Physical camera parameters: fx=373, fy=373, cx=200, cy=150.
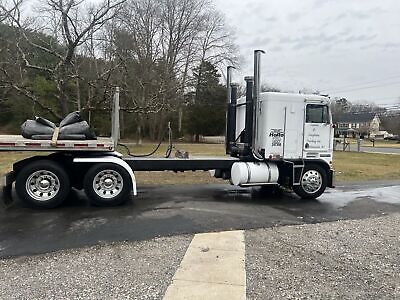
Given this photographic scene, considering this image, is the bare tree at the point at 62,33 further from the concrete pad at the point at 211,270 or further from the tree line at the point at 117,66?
the concrete pad at the point at 211,270

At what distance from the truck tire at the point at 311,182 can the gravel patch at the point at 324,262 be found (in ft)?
8.39

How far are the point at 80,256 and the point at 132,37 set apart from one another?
28075mm

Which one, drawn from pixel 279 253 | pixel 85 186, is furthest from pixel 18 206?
pixel 279 253

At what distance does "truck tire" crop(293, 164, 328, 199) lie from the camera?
9430 mm

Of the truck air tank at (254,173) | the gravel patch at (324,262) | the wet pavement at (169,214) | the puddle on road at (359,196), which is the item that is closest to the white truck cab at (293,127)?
the truck air tank at (254,173)

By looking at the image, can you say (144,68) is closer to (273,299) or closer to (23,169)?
(23,169)

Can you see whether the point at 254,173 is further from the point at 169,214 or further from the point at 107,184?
the point at 107,184

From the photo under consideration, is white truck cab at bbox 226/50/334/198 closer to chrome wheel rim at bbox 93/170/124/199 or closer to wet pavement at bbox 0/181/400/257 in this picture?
wet pavement at bbox 0/181/400/257

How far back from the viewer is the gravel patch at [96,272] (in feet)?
12.3

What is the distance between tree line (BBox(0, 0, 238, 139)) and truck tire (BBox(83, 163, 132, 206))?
9.58 meters

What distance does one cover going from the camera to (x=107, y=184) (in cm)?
780

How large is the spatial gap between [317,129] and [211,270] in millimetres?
6220

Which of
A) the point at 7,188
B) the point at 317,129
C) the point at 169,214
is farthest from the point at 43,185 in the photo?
the point at 317,129

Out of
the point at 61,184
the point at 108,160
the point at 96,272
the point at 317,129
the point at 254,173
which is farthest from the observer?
the point at 317,129
